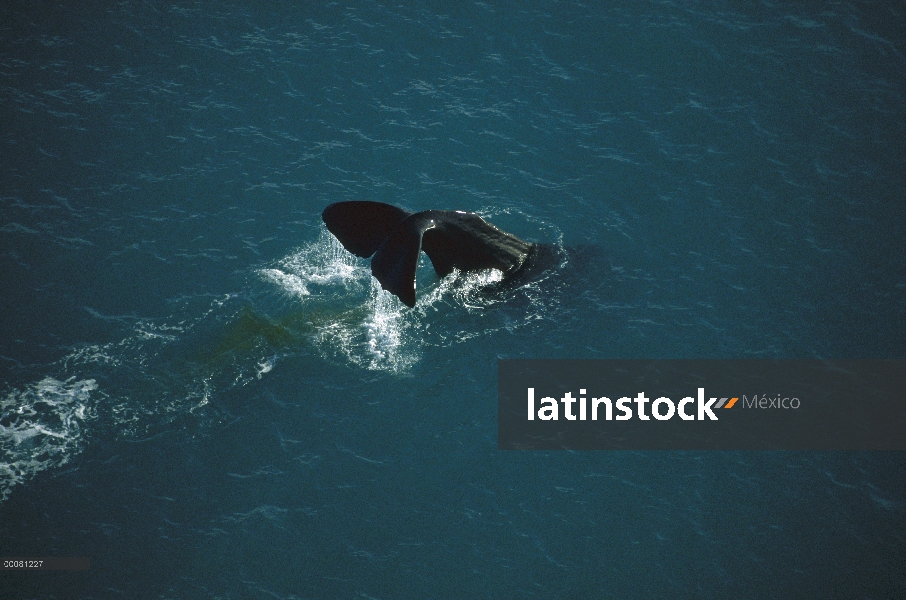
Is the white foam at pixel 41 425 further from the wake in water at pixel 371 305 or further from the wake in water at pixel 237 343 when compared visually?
the wake in water at pixel 371 305

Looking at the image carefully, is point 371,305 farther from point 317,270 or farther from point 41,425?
point 41,425

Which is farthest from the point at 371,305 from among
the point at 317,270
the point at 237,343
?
the point at 237,343

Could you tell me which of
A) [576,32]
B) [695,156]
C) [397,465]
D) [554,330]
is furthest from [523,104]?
[397,465]
